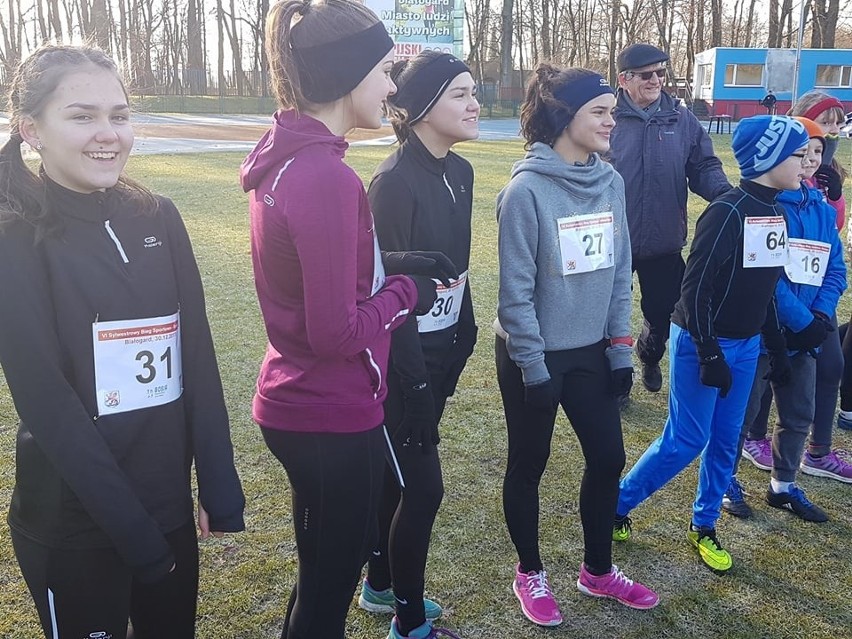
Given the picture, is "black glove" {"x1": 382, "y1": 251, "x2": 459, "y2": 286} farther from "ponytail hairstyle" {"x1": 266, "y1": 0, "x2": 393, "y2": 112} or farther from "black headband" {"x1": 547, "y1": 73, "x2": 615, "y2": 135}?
"black headband" {"x1": 547, "y1": 73, "x2": 615, "y2": 135}

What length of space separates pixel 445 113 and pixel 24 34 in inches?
2483

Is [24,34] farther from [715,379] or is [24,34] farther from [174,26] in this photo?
[715,379]

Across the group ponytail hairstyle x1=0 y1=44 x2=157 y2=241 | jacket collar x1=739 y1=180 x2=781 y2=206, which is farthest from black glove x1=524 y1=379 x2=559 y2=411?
ponytail hairstyle x1=0 y1=44 x2=157 y2=241

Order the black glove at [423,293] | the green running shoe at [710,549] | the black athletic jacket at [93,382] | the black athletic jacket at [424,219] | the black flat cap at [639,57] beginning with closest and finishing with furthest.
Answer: the black athletic jacket at [93,382]
the black glove at [423,293]
the black athletic jacket at [424,219]
the green running shoe at [710,549]
the black flat cap at [639,57]

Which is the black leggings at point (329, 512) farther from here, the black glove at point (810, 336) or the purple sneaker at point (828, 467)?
the purple sneaker at point (828, 467)

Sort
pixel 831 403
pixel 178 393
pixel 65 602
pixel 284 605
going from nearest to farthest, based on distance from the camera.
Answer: pixel 65 602
pixel 178 393
pixel 284 605
pixel 831 403

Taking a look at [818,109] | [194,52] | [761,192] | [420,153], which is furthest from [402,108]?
[194,52]

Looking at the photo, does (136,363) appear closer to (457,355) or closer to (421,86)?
(457,355)

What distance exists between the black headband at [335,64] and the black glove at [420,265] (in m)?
0.47

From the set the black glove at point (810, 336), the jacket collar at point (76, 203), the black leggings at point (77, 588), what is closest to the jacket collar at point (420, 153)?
the jacket collar at point (76, 203)

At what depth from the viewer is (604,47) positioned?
55.2 m

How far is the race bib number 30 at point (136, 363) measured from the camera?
69.6 inches

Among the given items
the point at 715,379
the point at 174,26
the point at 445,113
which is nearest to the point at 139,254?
the point at 445,113

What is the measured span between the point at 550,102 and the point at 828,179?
6.55 ft
